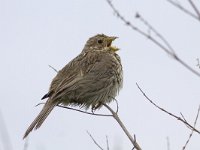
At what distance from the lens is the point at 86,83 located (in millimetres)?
6457

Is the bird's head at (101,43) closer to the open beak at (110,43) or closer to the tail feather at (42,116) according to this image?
the open beak at (110,43)

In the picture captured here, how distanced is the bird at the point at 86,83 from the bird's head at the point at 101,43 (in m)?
0.31

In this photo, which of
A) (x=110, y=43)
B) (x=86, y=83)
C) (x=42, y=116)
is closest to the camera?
(x=42, y=116)

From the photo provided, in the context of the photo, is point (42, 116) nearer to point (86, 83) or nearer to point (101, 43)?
point (86, 83)

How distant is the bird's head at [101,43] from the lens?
7202mm

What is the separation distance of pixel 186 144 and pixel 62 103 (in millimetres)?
2946

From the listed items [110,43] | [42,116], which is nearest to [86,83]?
[42,116]

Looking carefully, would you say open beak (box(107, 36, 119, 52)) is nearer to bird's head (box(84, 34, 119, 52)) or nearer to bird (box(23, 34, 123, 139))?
bird's head (box(84, 34, 119, 52))

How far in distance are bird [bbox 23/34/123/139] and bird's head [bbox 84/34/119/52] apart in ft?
1.00

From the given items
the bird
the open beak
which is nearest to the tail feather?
the bird

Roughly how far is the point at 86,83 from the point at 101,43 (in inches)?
41.0

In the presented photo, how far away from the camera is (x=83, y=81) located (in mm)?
6469

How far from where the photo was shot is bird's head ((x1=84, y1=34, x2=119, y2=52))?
7.20 metres

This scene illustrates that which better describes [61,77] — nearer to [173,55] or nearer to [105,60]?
[105,60]
